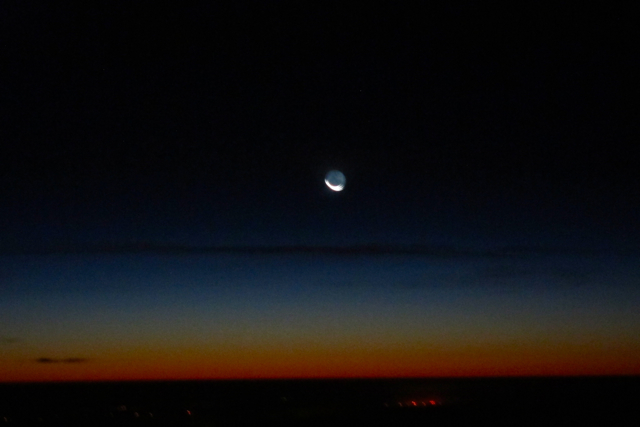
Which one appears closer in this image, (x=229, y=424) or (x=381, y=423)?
(x=381, y=423)

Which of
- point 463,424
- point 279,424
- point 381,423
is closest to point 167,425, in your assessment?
point 279,424

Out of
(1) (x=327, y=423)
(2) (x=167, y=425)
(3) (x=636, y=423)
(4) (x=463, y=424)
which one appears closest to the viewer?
(3) (x=636, y=423)

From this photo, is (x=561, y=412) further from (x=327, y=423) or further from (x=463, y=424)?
(x=327, y=423)

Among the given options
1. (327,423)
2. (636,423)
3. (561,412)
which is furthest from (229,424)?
(636,423)

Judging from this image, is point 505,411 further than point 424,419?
Yes

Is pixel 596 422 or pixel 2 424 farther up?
pixel 2 424

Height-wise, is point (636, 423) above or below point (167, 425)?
below

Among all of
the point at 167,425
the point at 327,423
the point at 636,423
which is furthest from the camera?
the point at 167,425

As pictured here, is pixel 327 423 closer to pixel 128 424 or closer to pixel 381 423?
pixel 381 423

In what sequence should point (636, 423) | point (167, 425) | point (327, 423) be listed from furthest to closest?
point (167, 425)
point (327, 423)
point (636, 423)
